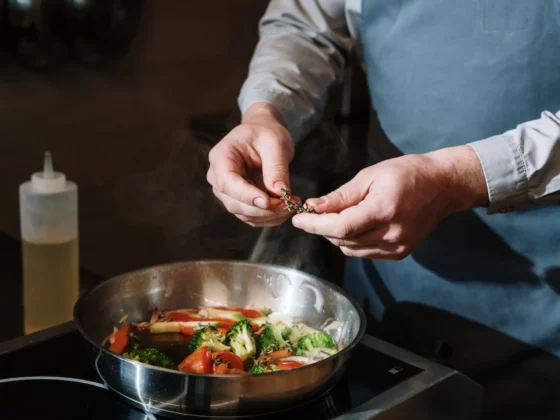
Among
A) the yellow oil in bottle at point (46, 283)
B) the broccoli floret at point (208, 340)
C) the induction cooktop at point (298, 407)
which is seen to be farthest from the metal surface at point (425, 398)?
the yellow oil in bottle at point (46, 283)

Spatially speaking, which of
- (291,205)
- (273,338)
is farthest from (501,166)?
(273,338)

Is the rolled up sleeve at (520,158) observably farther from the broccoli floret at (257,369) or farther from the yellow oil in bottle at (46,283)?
the yellow oil in bottle at (46,283)

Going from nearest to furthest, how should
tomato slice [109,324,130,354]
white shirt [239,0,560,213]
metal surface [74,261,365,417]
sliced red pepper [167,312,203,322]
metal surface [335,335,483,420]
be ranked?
metal surface [74,261,365,417]
metal surface [335,335,483,420]
tomato slice [109,324,130,354]
sliced red pepper [167,312,203,322]
white shirt [239,0,560,213]

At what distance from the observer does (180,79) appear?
2195mm

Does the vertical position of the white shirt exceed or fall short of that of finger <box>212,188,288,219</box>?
it exceeds it

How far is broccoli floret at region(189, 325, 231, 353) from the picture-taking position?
3.57 feet

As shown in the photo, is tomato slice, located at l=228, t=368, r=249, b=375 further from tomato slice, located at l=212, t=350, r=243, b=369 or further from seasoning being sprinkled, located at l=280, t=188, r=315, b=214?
seasoning being sprinkled, located at l=280, t=188, r=315, b=214

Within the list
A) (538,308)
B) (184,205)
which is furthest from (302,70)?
(538,308)

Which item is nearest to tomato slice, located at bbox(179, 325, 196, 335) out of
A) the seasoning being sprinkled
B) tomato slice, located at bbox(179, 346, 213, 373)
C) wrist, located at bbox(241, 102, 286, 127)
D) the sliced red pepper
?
the sliced red pepper

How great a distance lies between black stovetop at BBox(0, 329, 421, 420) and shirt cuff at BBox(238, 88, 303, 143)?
0.51m

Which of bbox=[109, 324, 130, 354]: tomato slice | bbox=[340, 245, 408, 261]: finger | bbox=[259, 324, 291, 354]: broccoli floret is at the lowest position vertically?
bbox=[109, 324, 130, 354]: tomato slice

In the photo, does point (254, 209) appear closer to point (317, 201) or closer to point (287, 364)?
point (317, 201)

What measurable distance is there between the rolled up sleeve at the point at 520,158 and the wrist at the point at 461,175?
0.01 metres

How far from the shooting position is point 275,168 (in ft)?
3.92
